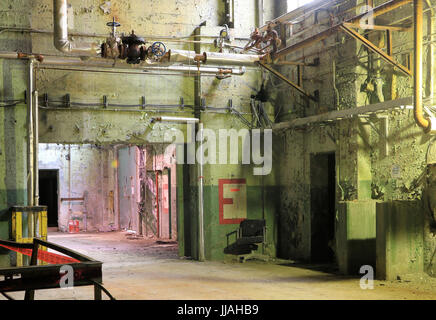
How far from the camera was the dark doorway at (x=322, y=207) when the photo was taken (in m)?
11.5

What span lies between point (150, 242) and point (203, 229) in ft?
14.9

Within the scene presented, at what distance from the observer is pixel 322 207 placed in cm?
1156

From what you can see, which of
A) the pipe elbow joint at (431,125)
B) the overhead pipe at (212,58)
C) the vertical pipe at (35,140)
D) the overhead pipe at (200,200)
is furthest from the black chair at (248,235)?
the pipe elbow joint at (431,125)

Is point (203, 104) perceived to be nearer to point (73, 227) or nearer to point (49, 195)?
point (73, 227)

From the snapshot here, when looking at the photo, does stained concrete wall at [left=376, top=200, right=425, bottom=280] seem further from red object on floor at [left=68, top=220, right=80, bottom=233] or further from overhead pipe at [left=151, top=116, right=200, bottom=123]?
red object on floor at [left=68, top=220, right=80, bottom=233]

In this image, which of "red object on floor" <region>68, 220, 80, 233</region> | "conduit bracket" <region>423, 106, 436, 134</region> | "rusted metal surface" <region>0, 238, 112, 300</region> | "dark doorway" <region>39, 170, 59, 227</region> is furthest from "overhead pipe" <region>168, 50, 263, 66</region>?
"dark doorway" <region>39, 170, 59, 227</region>

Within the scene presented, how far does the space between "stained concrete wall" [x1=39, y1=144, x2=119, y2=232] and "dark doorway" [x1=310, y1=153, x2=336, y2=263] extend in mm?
11047

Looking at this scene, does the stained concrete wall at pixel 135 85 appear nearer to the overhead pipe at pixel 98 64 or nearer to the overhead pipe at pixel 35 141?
the overhead pipe at pixel 35 141

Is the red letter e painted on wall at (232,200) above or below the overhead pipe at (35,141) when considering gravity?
below

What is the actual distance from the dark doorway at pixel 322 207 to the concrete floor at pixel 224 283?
2.70 ft

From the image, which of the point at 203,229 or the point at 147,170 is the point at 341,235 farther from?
the point at 147,170

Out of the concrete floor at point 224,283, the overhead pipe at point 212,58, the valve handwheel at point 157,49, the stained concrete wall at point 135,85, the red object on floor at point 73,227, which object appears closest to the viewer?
the concrete floor at point 224,283

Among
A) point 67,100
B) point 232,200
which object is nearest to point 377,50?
point 232,200

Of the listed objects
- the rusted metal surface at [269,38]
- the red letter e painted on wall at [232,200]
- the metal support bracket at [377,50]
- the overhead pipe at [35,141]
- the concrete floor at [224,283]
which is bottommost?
the concrete floor at [224,283]
